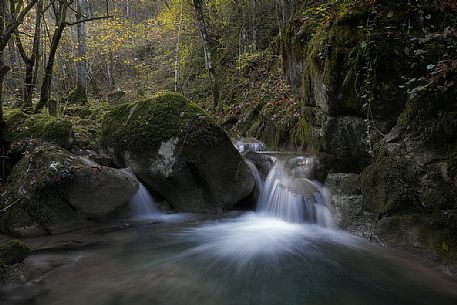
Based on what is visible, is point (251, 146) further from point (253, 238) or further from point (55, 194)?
point (55, 194)

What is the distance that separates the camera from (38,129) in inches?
284

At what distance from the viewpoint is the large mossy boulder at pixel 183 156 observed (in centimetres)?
716

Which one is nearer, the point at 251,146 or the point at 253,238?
the point at 253,238

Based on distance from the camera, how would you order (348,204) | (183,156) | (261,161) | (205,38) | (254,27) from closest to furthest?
(348,204)
(183,156)
(261,161)
(205,38)
(254,27)

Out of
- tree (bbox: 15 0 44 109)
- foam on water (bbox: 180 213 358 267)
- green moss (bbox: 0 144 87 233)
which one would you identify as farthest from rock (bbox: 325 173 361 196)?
tree (bbox: 15 0 44 109)

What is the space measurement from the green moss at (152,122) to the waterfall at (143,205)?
27.6 inches

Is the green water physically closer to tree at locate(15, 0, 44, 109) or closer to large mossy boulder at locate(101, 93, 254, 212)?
large mossy boulder at locate(101, 93, 254, 212)

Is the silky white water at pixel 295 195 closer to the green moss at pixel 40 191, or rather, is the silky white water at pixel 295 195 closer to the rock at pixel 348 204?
the rock at pixel 348 204

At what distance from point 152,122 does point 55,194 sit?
2372 mm

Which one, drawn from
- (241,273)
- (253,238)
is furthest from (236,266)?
(253,238)

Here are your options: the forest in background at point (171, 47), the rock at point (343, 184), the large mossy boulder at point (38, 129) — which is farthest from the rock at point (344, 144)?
the forest in background at point (171, 47)

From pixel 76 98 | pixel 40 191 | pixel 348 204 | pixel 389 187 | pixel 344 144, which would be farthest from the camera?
pixel 76 98

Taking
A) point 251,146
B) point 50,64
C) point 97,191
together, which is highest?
point 50,64

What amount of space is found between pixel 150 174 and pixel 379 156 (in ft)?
14.3
